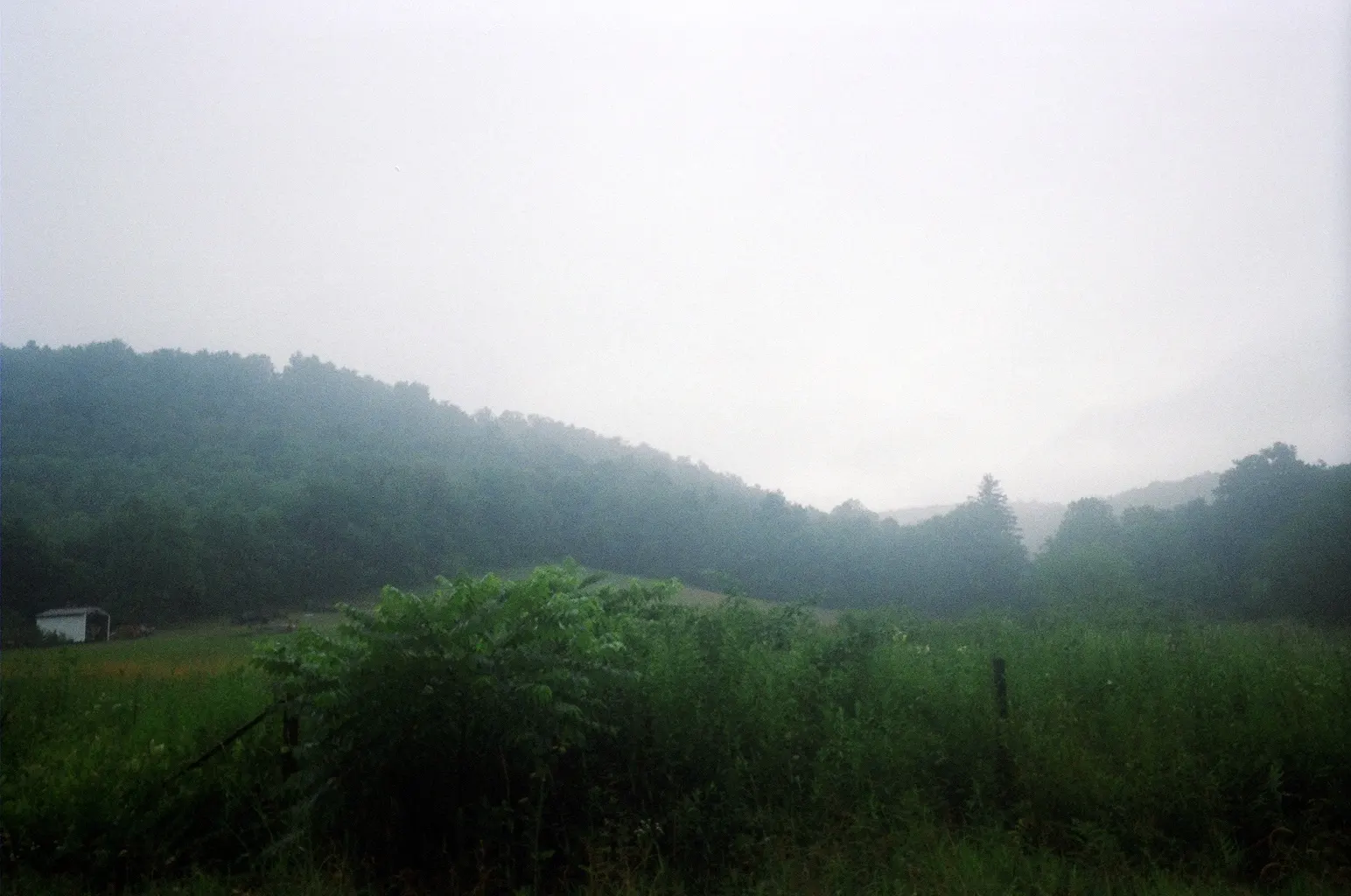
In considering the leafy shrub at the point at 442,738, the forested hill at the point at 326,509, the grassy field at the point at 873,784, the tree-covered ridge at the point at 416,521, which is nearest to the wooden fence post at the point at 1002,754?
the grassy field at the point at 873,784

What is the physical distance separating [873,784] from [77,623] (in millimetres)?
14767

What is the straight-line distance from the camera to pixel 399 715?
20.1ft

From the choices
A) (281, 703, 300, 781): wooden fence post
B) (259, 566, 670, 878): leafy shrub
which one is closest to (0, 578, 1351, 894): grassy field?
(281, 703, 300, 781): wooden fence post

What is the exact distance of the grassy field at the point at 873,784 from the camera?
579 cm

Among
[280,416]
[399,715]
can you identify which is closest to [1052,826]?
[399,715]

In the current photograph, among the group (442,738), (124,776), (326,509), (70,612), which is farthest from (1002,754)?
(326,509)

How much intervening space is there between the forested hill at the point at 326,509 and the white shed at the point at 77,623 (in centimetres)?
33

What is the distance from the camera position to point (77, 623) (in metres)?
14.4

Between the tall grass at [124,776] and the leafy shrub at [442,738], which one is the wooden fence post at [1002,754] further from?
the tall grass at [124,776]


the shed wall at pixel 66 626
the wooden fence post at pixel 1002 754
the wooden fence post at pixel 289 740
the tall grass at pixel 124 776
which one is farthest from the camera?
the shed wall at pixel 66 626

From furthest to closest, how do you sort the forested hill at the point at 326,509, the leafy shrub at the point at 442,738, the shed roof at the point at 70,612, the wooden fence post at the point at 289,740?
the forested hill at the point at 326,509 < the shed roof at the point at 70,612 < the wooden fence post at the point at 289,740 < the leafy shrub at the point at 442,738

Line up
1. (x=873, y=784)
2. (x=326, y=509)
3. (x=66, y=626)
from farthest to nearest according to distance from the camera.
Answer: (x=326, y=509)
(x=66, y=626)
(x=873, y=784)

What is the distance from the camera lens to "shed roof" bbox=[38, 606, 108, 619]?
13703 mm

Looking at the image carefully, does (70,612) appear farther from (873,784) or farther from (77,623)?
(873,784)
